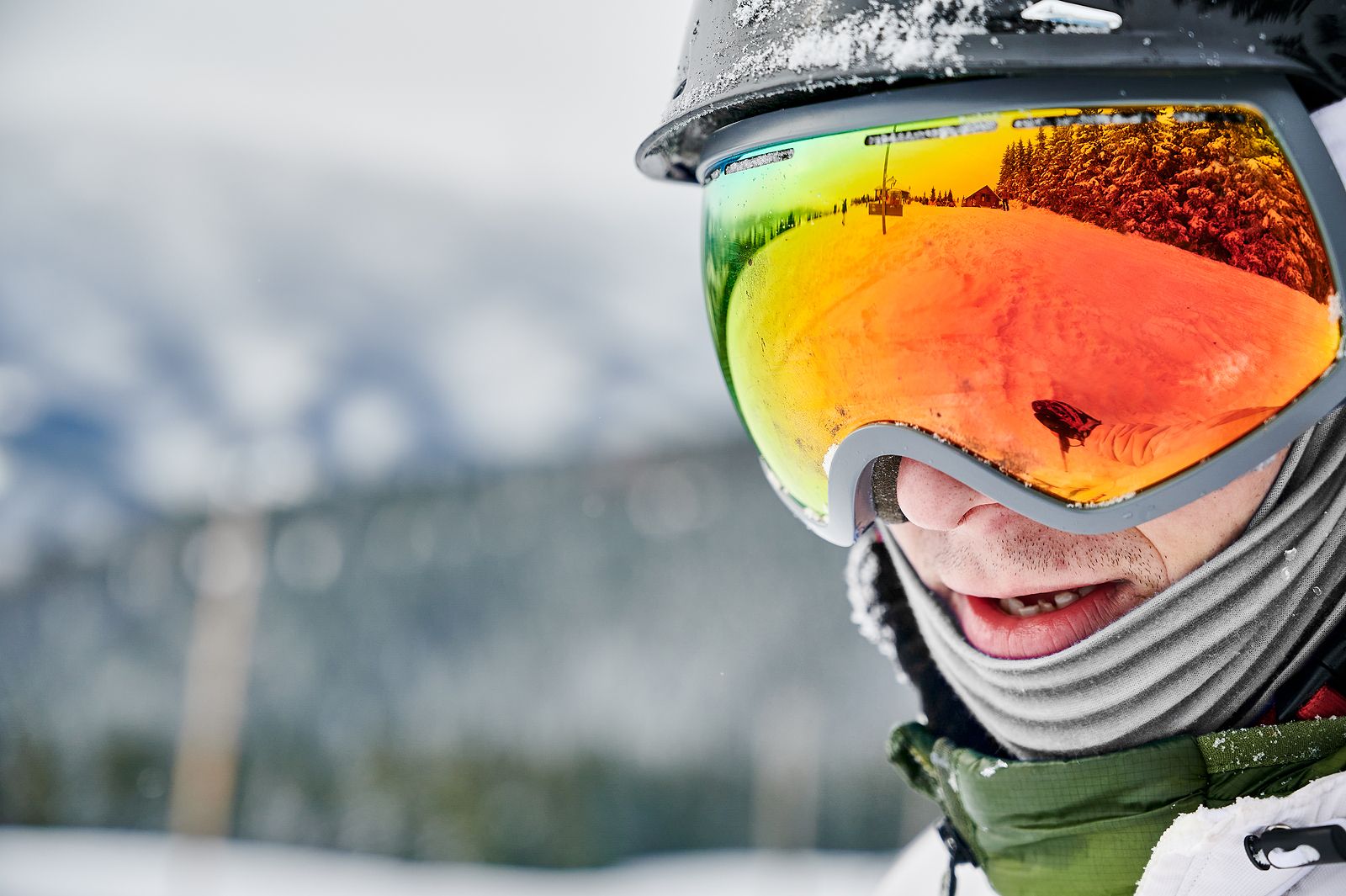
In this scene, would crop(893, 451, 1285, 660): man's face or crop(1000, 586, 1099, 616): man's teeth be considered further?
crop(1000, 586, 1099, 616): man's teeth

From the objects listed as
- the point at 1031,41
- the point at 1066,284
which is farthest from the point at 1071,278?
the point at 1031,41

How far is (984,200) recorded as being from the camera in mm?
924

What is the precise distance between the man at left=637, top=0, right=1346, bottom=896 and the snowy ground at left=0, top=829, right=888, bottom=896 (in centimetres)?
1179

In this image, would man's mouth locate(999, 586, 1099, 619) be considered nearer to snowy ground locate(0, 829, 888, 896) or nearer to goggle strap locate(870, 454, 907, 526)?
goggle strap locate(870, 454, 907, 526)

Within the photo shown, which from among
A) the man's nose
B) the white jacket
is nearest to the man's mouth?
the man's nose

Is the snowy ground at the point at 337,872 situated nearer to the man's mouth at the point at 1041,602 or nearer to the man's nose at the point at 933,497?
the man's mouth at the point at 1041,602

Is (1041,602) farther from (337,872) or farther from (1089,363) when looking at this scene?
(337,872)

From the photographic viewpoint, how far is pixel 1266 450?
89 cm

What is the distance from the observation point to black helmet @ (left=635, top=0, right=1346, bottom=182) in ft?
2.77

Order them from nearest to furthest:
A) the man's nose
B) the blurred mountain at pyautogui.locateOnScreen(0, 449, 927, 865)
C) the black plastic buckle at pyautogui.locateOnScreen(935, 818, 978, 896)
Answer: the man's nose, the black plastic buckle at pyautogui.locateOnScreen(935, 818, 978, 896), the blurred mountain at pyautogui.locateOnScreen(0, 449, 927, 865)

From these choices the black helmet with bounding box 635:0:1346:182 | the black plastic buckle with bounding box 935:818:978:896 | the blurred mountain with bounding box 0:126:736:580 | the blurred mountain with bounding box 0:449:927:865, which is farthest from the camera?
the blurred mountain with bounding box 0:126:736:580

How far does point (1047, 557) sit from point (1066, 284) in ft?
0.97

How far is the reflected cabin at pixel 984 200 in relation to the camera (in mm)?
918

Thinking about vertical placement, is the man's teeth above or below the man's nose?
below
